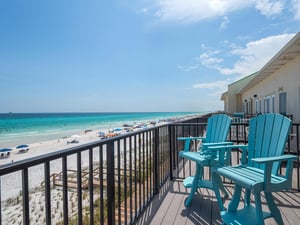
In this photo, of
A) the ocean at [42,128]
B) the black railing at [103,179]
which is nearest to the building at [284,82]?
the black railing at [103,179]

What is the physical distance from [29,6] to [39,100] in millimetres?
33155

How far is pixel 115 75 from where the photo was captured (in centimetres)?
3164

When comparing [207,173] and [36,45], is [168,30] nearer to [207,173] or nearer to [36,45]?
[207,173]

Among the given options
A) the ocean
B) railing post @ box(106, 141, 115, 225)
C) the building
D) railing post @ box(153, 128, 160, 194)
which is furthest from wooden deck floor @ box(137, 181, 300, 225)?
the ocean

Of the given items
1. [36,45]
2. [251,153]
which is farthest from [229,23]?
[36,45]

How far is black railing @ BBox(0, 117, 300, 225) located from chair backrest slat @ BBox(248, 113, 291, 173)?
44.3 inches

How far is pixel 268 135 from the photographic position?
6.79 ft

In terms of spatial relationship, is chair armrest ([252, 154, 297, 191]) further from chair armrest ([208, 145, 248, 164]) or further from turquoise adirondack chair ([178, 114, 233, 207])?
turquoise adirondack chair ([178, 114, 233, 207])

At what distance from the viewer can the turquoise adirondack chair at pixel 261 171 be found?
1.63m

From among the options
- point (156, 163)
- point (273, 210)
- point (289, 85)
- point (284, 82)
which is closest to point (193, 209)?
point (156, 163)

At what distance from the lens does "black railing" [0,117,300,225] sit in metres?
1.08

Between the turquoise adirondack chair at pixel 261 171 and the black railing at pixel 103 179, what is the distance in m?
0.91

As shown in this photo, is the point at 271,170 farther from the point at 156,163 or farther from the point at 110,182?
the point at 156,163

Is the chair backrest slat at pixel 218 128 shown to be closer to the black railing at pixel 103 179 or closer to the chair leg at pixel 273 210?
the black railing at pixel 103 179
